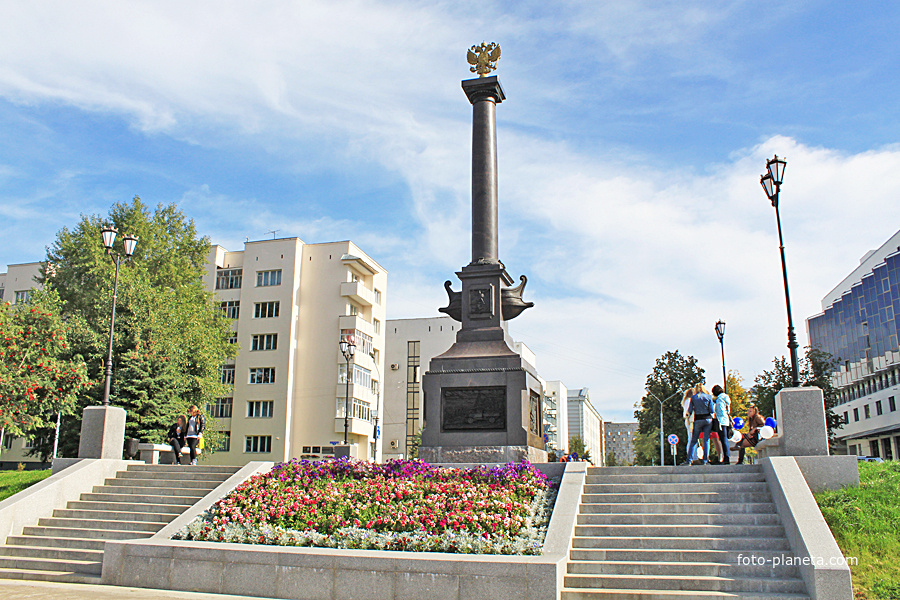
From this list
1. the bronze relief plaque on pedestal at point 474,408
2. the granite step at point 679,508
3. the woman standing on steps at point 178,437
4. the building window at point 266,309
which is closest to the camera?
the granite step at point 679,508

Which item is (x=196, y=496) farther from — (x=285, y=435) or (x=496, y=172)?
(x=285, y=435)

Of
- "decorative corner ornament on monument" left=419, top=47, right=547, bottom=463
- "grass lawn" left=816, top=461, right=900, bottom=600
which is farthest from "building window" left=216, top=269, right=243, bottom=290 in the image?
"grass lawn" left=816, top=461, right=900, bottom=600

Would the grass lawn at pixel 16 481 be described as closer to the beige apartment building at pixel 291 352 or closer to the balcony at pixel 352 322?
the beige apartment building at pixel 291 352

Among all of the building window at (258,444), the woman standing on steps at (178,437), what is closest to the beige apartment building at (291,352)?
the building window at (258,444)

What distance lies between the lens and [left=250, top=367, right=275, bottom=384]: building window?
154 ft

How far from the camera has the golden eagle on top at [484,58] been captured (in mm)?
18172

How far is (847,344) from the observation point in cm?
6575

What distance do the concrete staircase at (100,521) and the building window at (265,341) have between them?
32139mm

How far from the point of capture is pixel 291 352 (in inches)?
1850

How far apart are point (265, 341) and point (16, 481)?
31.0 m

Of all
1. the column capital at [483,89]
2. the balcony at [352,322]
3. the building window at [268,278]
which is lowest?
the balcony at [352,322]

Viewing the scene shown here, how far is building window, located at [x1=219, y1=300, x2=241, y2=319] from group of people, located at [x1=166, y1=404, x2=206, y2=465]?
31894mm

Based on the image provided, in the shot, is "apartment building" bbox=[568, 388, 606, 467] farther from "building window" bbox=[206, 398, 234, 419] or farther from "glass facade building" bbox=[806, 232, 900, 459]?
"building window" bbox=[206, 398, 234, 419]

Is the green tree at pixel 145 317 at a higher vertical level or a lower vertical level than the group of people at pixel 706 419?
higher
